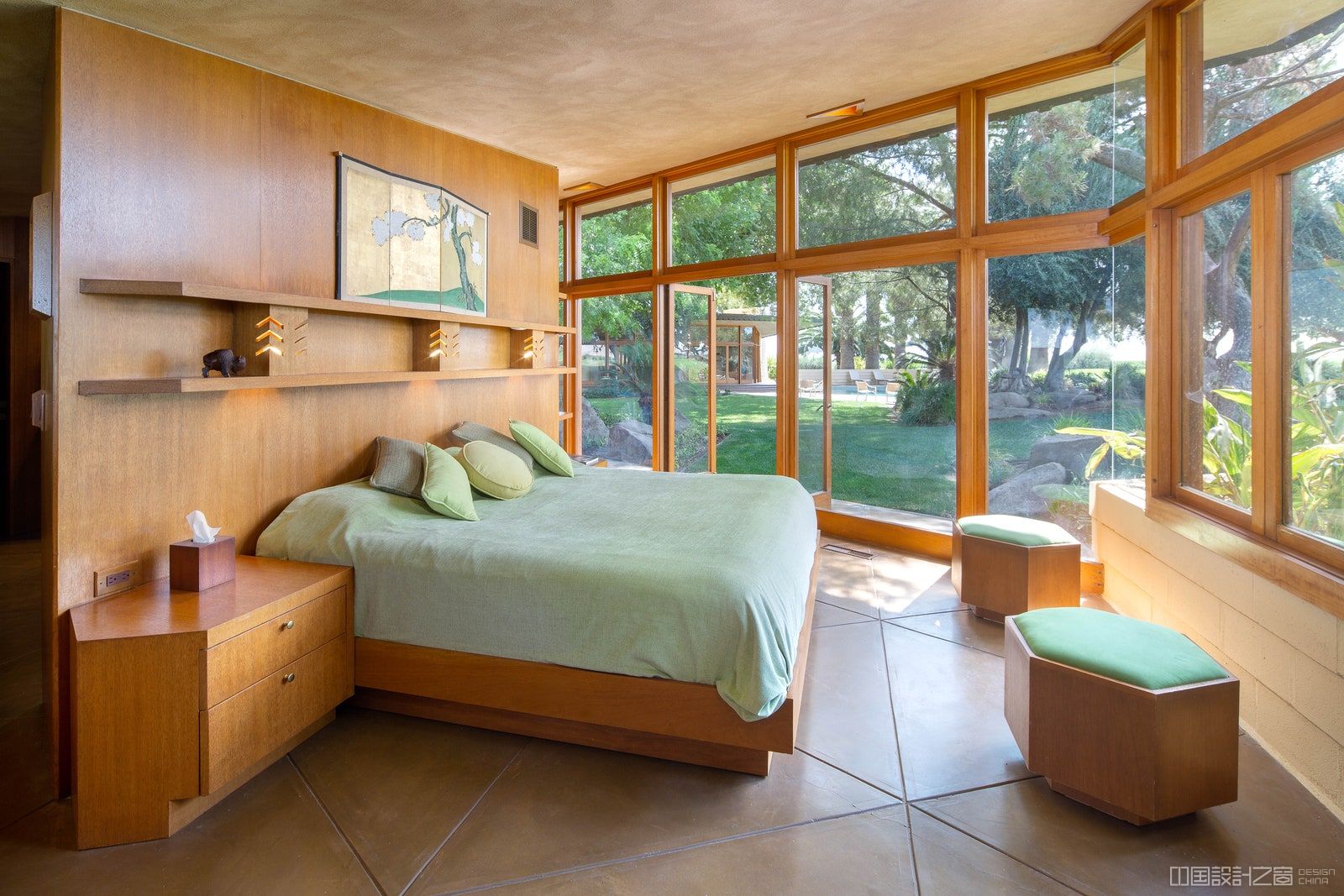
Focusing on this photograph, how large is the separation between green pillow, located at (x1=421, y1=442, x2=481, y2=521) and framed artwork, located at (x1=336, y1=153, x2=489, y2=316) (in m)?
1.04

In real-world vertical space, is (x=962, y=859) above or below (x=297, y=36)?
below

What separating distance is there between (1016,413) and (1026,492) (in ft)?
1.64

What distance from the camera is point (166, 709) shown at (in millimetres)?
1977

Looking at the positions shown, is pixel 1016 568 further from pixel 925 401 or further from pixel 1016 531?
pixel 925 401

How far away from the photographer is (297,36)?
2998mm

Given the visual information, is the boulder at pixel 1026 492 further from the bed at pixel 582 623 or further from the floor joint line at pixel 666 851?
the floor joint line at pixel 666 851

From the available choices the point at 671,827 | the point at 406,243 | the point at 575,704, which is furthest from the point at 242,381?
the point at 671,827

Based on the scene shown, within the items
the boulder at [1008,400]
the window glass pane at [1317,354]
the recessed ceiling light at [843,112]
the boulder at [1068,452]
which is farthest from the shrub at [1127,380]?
the recessed ceiling light at [843,112]

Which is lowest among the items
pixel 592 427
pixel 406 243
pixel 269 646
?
pixel 269 646

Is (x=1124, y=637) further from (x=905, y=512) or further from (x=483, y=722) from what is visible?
(x=905, y=512)

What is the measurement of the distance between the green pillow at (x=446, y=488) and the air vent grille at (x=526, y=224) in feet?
7.28

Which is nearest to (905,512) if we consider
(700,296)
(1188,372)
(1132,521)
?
(1132,521)

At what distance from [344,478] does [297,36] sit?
201 centimetres

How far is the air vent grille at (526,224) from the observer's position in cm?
502
